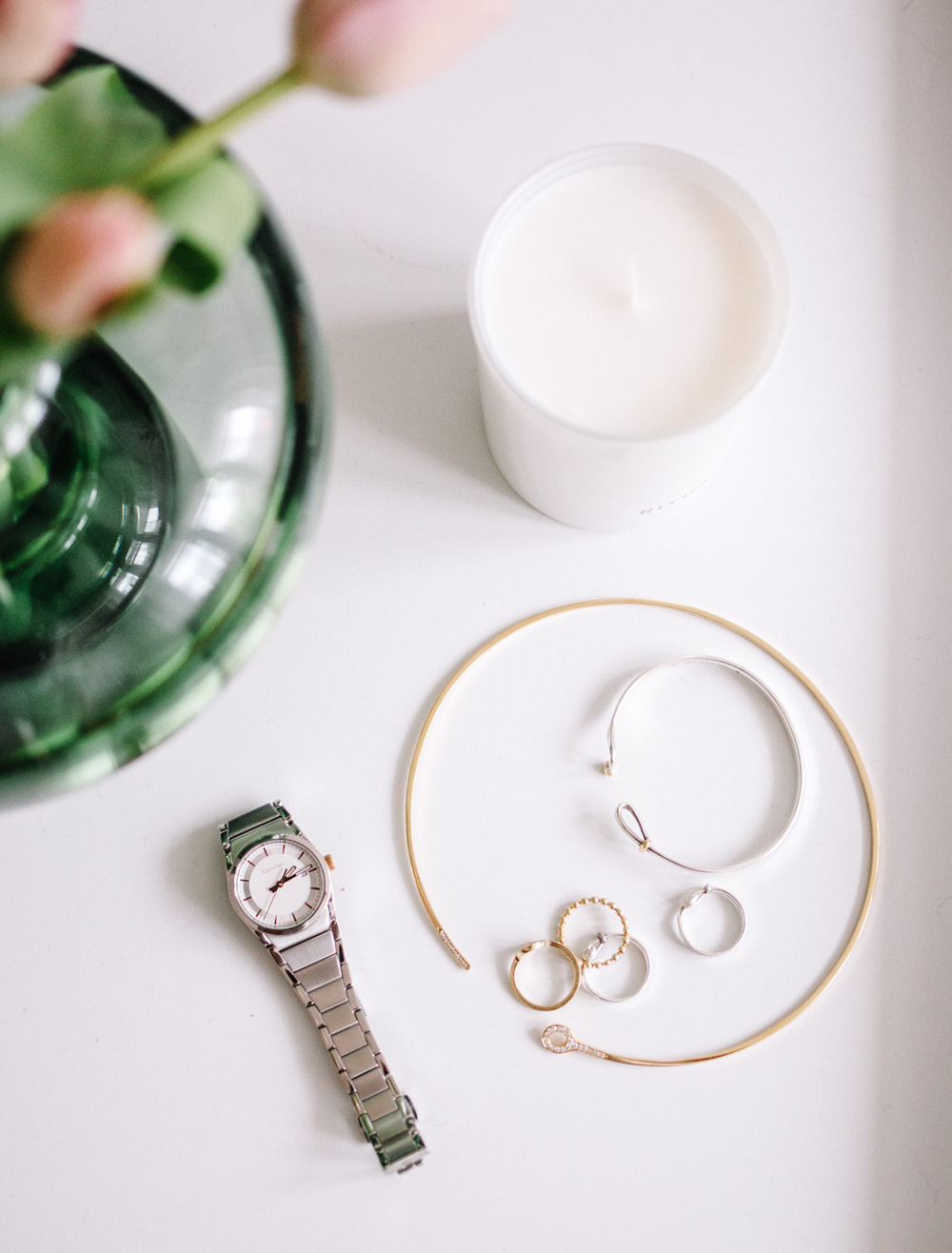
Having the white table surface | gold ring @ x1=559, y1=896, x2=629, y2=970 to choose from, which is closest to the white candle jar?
the white table surface

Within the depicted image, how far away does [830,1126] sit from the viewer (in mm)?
491

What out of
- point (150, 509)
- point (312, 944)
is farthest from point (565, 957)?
point (150, 509)

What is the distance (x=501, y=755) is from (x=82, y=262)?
39 cm

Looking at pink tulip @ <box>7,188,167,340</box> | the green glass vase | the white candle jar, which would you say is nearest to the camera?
pink tulip @ <box>7,188,167,340</box>

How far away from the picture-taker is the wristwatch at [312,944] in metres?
0.47

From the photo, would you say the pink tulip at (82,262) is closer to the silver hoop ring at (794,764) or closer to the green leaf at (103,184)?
the green leaf at (103,184)

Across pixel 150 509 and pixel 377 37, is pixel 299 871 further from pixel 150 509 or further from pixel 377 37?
pixel 377 37

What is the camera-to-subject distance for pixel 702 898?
1.63 feet

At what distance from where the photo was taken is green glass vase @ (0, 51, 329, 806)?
0.88 feet

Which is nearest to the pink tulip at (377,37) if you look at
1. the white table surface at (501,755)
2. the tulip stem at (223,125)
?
the tulip stem at (223,125)

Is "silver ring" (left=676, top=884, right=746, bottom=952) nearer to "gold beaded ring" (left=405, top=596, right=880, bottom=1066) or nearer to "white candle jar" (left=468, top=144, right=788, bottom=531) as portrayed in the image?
"gold beaded ring" (left=405, top=596, right=880, bottom=1066)

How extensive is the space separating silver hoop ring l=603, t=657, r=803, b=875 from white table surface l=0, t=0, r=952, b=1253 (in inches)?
0.6

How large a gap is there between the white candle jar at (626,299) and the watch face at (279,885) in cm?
22

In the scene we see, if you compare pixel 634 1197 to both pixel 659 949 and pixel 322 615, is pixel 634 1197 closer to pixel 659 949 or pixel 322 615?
pixel 659 949
